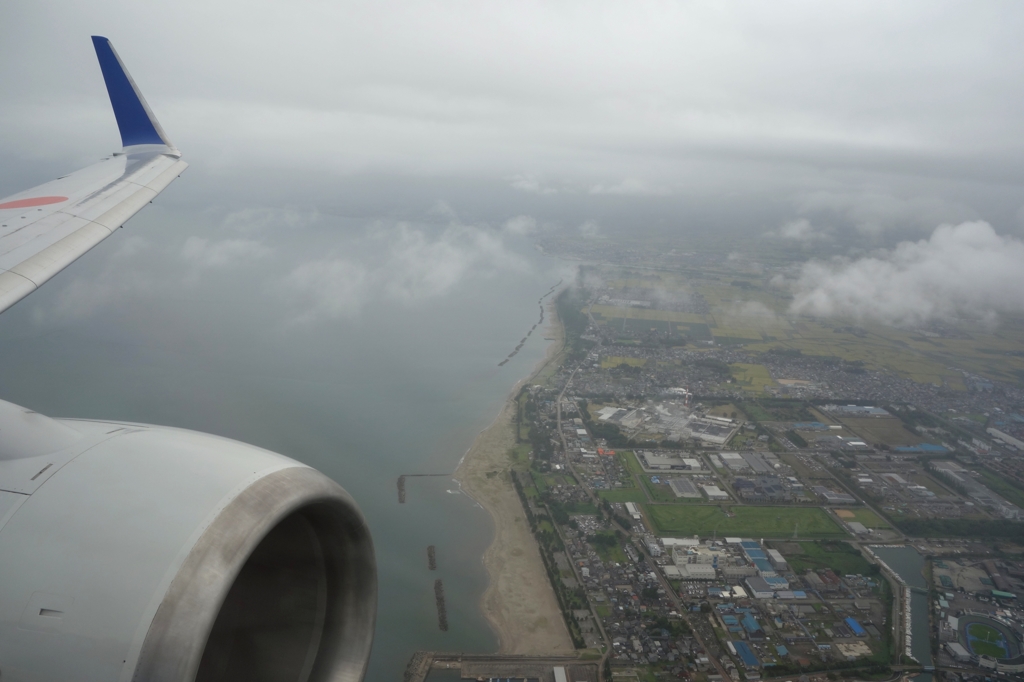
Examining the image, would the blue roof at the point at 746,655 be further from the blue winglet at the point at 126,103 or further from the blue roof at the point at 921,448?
the blue roof at the point at 921,448

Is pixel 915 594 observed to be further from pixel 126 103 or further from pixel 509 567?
pixel 126 103

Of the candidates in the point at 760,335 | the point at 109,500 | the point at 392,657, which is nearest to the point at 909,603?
the point at 392,657

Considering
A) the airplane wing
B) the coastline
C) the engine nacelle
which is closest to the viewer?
the engine nacelle

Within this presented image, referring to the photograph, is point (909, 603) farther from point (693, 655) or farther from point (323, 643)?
point (323, 643)

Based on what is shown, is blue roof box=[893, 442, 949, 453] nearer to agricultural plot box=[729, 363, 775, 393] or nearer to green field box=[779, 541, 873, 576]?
agricultural plot box=[729, 363, 775, 393]

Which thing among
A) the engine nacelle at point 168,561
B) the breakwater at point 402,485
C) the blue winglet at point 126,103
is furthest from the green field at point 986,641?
the blue winglet at point 126,103

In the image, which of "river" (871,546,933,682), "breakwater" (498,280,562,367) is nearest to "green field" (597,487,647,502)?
"river" (871,546,933,682)

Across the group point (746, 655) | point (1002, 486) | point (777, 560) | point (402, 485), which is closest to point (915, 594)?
point (777, 560)
